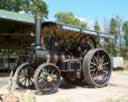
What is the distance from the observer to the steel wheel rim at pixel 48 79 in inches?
385

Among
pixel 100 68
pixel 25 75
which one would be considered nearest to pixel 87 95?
pixel 100 68

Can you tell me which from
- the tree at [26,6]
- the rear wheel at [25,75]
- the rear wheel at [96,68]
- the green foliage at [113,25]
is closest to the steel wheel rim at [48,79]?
the rear wheel at [25,75]

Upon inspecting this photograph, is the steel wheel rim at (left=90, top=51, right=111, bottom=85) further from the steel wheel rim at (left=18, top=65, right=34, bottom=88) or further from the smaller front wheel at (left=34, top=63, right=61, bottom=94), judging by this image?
the steel wheel rim at (left=18, top=65, right=34, bottom=88)

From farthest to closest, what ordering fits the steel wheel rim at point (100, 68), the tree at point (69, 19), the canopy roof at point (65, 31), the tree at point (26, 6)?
the tree at point (69, 19), the tree at point (26, 6), the steel wheel rim at point (100, 68), the canopy roof at point (65, 31)

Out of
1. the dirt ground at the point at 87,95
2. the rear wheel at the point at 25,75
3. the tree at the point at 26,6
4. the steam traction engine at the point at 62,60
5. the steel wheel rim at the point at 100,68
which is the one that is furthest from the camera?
the tree at the point at 26,6

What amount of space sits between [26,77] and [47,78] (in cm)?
119

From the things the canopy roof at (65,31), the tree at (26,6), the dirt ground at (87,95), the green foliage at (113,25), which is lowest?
the dirt ground at (87,95)

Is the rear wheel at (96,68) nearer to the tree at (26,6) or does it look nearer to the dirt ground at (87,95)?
the dirt ground at (87,95)

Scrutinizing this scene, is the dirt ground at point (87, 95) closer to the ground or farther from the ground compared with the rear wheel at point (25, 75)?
closer to the ground

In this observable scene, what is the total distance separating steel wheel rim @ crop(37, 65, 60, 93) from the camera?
385 inches

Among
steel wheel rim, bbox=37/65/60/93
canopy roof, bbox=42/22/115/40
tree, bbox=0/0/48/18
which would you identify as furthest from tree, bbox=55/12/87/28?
steel wheel rim, bbox=37/65/60/93

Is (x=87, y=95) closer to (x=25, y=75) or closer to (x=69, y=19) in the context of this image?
(x=25, y=75)

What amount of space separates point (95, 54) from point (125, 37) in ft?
88.5

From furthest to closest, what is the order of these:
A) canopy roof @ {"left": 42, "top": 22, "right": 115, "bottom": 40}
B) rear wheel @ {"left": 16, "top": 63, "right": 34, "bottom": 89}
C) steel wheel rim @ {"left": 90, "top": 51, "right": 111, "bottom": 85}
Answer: steel wheel rim @ {"left": 90, "top": 51, "right": 111, "bottom": 85} < rear wheel @ {"left": 16, "top": 63, "right": 34, "bottom": 89} < canopy roof @ {"left": 42, "top": 22, "right": 115, "bottom": 40}
